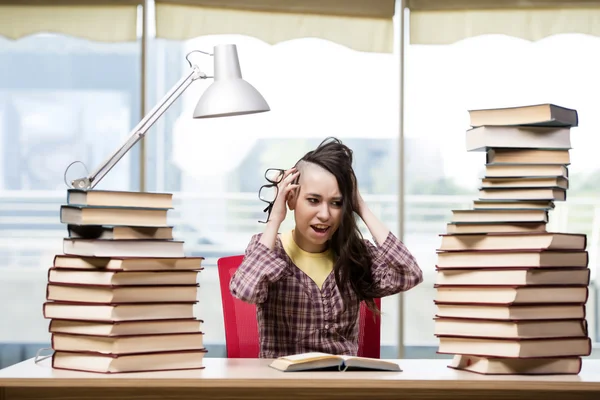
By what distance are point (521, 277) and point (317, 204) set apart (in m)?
0.61

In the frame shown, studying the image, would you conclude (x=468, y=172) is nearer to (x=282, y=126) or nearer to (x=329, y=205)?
(x=282, y=126)

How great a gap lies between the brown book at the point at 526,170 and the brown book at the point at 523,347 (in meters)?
0.35

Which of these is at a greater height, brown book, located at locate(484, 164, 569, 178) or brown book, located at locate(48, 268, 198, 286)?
brown book, located at locate(484, 164, 569, 178)

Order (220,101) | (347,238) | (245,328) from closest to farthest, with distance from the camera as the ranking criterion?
(220,101)
(347,238)
(245,328)

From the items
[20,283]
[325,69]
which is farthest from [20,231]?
[325,69]

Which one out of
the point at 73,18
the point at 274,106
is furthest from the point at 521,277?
the point at 73,18

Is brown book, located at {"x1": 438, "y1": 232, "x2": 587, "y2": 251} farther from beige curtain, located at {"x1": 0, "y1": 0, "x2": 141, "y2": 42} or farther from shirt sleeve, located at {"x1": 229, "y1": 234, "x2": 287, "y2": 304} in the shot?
beige curtain, located at {"x1": 0, "y1": 0, "x2": 141, "y2": 42}

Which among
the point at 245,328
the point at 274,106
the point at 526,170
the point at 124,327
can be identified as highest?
the point at 274,106

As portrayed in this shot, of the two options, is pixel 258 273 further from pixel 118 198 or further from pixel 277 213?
pixel 118 198

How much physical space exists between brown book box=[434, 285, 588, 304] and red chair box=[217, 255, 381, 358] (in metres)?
0.69

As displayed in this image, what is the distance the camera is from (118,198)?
5.30 feet

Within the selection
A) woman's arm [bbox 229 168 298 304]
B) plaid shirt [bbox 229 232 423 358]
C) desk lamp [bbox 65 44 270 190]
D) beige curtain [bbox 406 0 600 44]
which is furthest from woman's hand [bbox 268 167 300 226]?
beige curtain [bbox 406 0 600 44]

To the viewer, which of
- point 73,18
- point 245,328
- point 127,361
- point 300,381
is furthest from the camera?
point 73,18

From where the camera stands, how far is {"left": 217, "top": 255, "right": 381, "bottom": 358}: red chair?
225 centimetres
